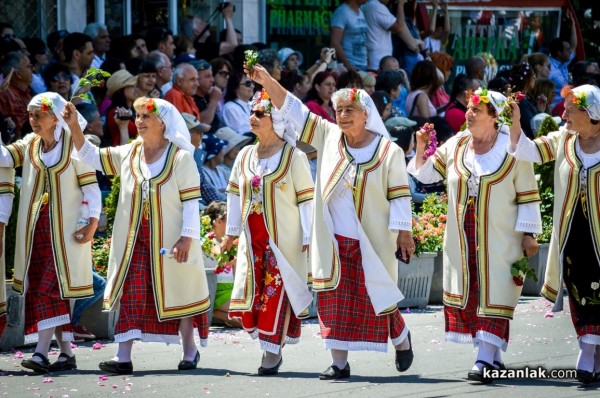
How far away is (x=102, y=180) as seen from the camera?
12.6 m

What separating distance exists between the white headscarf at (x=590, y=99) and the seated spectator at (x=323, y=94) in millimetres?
5673

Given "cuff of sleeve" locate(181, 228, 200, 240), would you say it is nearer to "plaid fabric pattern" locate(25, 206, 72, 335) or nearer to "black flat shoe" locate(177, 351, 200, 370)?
"black flat shoe" locate(177, 351, 200, 370)

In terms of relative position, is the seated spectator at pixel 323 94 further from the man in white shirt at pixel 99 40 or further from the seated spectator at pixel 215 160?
the man in white shirt at pixel 99 40

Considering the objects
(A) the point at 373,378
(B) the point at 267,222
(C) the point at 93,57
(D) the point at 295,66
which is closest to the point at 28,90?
(C) the point at 93,57

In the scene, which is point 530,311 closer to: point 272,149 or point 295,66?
point 272,149

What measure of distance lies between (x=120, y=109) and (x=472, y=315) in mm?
4692

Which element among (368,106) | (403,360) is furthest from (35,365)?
(368,106)

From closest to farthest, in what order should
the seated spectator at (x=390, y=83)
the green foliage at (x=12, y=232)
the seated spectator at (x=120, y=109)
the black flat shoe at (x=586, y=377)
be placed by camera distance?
the black flat shoe at (x=586, y=377) → the green foliage at (x=12, y=232) → the seated spectator at (x=120, y=109) → the seated spectator at (x=390, y=83)

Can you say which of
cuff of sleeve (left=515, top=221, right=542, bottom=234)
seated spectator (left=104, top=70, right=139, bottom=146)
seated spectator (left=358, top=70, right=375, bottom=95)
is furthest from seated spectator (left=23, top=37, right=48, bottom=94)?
cuff of sleeve (left=515, top=221, right=542, bottom=234)

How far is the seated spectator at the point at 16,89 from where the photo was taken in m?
12.8

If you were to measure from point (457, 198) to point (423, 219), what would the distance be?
358 centimetres

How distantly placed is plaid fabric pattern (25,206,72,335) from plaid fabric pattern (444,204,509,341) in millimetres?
2545

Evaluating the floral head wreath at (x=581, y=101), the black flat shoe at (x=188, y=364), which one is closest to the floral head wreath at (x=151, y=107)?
the black flat shoe at (x=188, y=364)

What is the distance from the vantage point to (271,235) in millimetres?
9305
